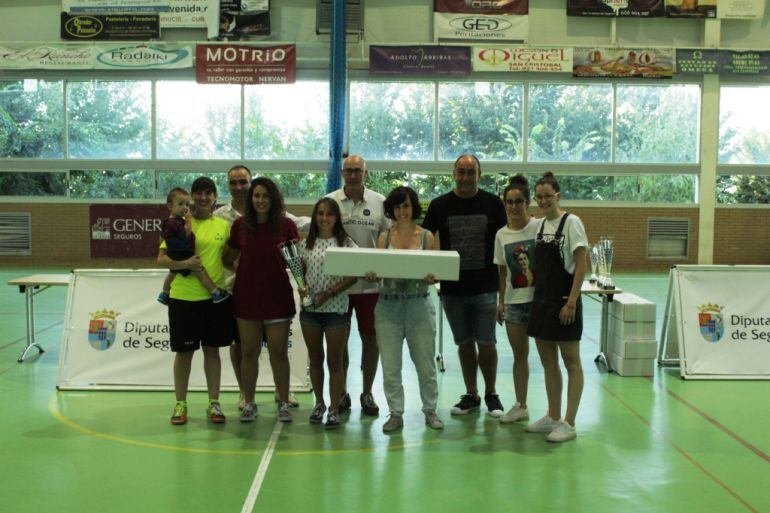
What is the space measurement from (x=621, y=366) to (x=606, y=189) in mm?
10935

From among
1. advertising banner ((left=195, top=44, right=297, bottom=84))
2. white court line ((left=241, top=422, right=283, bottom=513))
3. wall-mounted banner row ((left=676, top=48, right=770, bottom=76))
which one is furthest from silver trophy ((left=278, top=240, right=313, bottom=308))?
wall-mounted banner row ((left=676, top=48, right=770, bottom=76))

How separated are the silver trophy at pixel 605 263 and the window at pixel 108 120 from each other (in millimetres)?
12208

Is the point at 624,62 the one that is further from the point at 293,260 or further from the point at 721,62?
the point at 293,260

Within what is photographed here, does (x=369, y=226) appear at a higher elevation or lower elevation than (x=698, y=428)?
higher

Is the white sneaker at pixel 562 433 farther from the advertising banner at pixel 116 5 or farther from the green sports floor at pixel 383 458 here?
the advertising banner at pixel 116 5

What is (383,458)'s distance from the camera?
435 cm

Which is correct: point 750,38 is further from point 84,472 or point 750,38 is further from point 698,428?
point 84,472

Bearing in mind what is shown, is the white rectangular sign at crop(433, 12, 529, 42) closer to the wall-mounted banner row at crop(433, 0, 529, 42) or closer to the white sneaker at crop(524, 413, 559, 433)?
the wall-mounted banner row at crop(433, 0, 529, 42)

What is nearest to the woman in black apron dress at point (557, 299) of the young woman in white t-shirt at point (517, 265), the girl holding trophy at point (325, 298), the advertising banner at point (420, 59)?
the young woman in white t-shirt at point (517, 265)

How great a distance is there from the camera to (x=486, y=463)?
14.1ft

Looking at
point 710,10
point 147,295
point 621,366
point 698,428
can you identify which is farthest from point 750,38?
point 147,295

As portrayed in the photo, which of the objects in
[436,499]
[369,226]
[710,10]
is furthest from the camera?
[710,10]

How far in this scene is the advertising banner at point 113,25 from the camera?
1617 centimetres

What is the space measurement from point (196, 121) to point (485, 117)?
6.50 m
